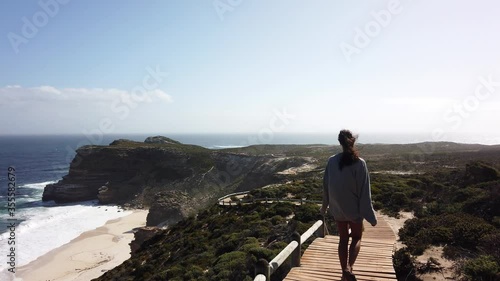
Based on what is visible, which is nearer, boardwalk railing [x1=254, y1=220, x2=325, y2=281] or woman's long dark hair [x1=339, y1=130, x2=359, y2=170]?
woman's long dark hair [x1=339, y1=130, x2=359, y2=170]

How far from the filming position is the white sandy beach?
28.0 meters

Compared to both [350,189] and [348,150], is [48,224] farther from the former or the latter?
[348,150]

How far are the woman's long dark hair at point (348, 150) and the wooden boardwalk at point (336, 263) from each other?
2417 millimetres

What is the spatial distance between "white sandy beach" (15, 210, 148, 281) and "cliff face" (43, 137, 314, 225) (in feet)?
50.5

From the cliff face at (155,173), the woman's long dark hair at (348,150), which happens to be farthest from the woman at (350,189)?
the cliff face at (155,173)

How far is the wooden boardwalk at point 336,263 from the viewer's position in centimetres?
651

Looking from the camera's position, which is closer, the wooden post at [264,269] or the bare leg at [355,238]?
the bare leg at [355,238]

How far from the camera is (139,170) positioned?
70375 millimetres

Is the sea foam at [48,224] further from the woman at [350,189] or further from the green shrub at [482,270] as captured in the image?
the green shrub at [482,270]

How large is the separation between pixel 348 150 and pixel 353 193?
72 cm

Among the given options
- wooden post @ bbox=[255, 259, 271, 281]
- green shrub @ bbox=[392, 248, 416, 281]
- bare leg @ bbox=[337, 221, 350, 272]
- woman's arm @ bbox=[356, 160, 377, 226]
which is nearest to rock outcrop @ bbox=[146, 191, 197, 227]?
green shrub @ bbox=[392, 248, 416, 281]

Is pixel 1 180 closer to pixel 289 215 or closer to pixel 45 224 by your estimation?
pixel 45 224

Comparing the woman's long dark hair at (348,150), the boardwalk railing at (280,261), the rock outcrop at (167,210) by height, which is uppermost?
the woman's long dark hair at (348,150)

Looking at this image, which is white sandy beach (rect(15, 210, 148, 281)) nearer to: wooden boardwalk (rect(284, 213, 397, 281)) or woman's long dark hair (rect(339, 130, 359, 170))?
wooden boardwalk (rect(284, 213, 397, 281))
